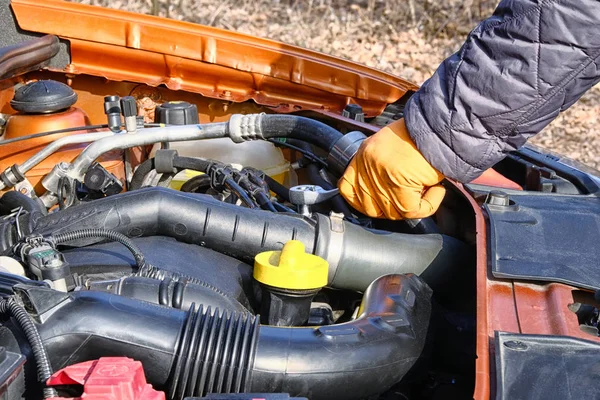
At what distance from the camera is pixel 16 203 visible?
1.89 meters

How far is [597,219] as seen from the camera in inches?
60.9

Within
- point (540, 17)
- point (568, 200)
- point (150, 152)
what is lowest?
point (150, 152)

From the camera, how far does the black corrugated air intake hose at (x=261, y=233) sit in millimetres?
1587

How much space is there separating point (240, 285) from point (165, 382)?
484 mm

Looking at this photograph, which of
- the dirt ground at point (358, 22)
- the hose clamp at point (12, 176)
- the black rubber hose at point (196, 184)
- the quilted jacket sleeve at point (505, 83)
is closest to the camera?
the quilted jacket sleeve at point (505, 83)

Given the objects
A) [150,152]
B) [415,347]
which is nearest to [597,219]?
[415,347]

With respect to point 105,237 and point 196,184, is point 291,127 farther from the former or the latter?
A: point 105,237

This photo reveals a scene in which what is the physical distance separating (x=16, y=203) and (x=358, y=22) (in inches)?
251

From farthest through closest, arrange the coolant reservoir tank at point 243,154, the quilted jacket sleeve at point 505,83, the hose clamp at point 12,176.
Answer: the coolant reservoir tank at point 243,154
the hose clamp at point 12,176
the quilted jacket sleeve at point 505,83

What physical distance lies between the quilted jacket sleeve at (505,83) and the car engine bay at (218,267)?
23cm

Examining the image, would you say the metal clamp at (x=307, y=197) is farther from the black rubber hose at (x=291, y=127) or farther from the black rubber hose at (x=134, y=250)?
the black rubber hose at (x=134, y=250)

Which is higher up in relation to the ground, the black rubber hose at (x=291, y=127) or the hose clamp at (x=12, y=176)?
the black rubber hose at (x=291, y=127)

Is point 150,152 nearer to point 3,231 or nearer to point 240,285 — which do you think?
point 3,231

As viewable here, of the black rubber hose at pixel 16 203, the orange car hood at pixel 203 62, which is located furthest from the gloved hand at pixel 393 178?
the orange car hood at pixel 203 62
